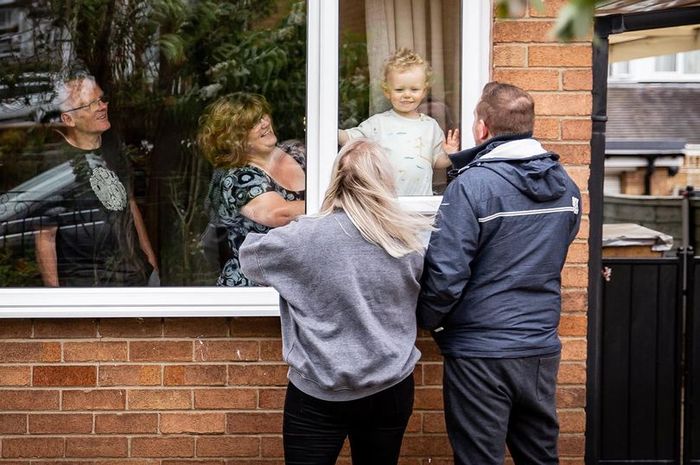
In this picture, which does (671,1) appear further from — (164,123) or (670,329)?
(164,123)

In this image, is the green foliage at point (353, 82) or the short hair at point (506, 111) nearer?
the short hair at point (506, 111)

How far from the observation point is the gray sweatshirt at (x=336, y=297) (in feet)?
9.95

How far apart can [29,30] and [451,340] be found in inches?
89.6

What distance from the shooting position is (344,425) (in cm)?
319

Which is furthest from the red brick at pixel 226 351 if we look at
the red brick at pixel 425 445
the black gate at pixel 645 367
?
the black gate at pixel 645 367

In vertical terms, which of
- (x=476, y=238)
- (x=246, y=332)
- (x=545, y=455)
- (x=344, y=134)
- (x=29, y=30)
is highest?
(x=29, y=30)

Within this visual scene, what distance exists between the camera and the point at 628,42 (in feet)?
17.3

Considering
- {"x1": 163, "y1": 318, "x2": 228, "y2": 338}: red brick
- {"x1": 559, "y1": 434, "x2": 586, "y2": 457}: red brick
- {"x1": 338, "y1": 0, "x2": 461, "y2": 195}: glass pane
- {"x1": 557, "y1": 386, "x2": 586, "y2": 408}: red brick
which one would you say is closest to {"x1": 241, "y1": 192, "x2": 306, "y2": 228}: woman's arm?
{"x1": 338, "y1": 0, "x2": 461, "y2": 195}: glass pane

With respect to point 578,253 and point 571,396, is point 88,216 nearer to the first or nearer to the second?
point 578,253

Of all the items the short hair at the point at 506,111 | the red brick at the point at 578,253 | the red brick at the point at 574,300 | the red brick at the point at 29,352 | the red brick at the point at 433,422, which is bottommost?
the red brick at the point at 433,422

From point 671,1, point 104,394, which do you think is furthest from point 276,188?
point 671,1

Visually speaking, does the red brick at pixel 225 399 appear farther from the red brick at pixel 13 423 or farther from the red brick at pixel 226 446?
the red brick at pixel 13 423

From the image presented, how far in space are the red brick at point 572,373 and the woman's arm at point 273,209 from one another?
1.25 metres

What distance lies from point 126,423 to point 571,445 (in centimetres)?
184
